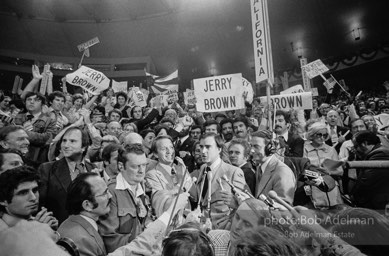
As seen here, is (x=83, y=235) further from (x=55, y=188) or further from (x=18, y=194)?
(x=55, y=188)

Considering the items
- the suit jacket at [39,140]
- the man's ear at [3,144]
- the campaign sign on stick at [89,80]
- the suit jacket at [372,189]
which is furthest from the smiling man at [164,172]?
the campaign sign on stick at [89,80]

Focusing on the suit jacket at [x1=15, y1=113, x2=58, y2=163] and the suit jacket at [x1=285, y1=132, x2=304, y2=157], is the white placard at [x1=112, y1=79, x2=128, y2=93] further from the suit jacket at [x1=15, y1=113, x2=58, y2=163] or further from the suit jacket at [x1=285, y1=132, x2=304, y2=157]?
the suit jacket at [x1=285, y1=132, x2=304, y2=157]

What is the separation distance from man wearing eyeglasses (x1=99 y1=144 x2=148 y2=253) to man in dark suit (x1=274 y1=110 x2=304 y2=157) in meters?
2.43

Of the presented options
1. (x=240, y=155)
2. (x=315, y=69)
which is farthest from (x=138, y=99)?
(x=240, y=155)

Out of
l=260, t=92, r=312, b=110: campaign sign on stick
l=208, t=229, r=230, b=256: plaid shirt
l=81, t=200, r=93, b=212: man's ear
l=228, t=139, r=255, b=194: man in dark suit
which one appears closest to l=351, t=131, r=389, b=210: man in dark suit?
l=228, t=139, r=255, b=194: man in dark suit

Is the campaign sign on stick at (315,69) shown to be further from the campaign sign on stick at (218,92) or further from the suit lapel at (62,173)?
the suit lapel at (62,173)

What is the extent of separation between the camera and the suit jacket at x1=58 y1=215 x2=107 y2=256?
7.55 ft

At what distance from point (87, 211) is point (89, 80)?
5.67 m

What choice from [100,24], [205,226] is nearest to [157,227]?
[205,226]

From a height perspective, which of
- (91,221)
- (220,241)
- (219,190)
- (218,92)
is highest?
(218,92)

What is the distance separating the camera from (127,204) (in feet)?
9.60

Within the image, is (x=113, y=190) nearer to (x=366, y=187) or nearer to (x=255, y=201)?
(x=255, y=201)

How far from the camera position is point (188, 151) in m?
5.61

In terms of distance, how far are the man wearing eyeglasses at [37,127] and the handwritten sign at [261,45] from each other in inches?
124
